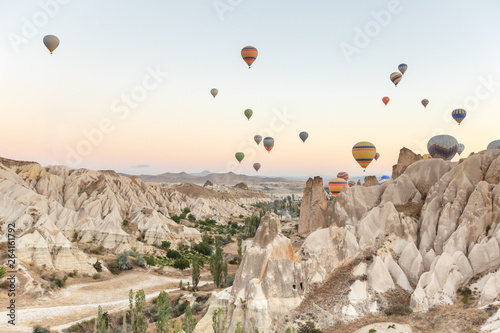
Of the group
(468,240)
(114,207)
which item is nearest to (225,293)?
(468,240)

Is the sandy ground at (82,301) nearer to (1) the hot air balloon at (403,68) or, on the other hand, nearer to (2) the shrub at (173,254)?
(2) the shrub at (173,254)

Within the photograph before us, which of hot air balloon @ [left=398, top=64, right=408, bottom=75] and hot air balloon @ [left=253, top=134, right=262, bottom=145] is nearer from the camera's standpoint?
hot air balloon @ [left=398, top=64, right=408, bottom=75]

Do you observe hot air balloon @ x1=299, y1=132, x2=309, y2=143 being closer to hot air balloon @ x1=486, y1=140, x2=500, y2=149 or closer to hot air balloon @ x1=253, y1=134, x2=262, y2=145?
hot air balloon @ x1=253, y1=134, x2=262, y2=145

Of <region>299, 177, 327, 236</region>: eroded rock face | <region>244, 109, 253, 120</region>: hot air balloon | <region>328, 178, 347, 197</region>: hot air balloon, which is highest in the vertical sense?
<region>244, 109, 253, 120</region>: hot air balloon

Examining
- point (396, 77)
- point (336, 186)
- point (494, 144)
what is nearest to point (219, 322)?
point (336, 186)

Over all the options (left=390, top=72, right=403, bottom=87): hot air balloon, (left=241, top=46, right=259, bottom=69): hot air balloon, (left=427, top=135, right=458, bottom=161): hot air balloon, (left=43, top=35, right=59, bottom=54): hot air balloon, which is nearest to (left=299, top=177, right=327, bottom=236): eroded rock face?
(left=427, top=135, right=458, bottom=161): hot air balloon

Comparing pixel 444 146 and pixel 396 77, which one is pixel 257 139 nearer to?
pixel 396 77

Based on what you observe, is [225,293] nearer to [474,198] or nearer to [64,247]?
[474,198]

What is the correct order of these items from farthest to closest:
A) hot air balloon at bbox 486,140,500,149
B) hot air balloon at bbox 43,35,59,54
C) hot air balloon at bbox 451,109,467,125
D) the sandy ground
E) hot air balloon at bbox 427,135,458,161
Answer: hot air balloon at bbox 451,109,467,125, hot air balloon at bbox 486,140,500,149, hot air balloon at bbox 43,35,59,54, hot air balloon at bbox 427,135,458,161, the sandy ground
